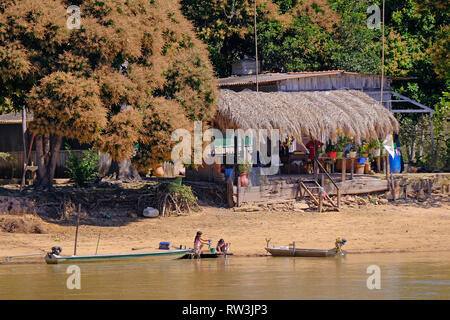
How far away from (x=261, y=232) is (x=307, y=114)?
4181mm

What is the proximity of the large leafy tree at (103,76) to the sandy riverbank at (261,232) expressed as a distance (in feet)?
6.24

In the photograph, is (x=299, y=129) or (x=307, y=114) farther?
(x=307, y=114)

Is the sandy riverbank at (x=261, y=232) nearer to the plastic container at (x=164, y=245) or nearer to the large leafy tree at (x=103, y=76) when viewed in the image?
the plastic container at (x=164, y=245)

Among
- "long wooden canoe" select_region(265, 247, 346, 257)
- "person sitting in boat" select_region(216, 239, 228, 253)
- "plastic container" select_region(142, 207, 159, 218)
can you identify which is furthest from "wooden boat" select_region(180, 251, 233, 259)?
"plastic container" select_region(142, 207, 159, 218)

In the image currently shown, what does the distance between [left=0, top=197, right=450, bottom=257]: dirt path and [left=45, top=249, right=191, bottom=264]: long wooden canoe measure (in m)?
1.05

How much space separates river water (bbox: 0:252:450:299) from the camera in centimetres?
1531

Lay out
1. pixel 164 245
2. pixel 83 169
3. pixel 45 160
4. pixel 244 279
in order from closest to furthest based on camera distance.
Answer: pixel 244 279 → pixel 164 245 → pixel 45 160 → pixel 83 169

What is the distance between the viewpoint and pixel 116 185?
23.8m

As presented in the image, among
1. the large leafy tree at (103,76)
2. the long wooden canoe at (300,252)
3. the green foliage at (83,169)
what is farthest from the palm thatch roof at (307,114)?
the long wooden canoe at (300,252)

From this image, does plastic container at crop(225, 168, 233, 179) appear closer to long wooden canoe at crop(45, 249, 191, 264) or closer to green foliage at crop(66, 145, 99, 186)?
green foliage at crop(66, 145, 99, 186)

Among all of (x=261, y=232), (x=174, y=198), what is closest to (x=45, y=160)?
(x=174, y=198)

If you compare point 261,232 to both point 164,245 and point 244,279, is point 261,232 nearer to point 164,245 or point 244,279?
point 164,245

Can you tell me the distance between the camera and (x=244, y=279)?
16.5 metres
